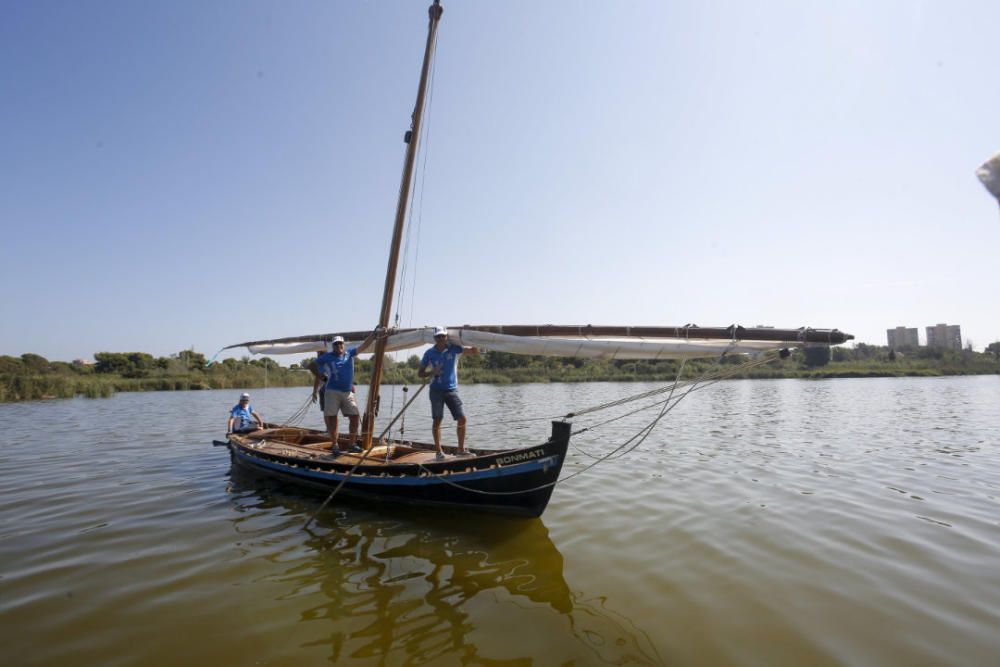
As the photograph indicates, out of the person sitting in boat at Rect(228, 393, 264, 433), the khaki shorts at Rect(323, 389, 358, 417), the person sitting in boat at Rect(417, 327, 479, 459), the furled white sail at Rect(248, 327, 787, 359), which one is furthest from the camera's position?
the person sitting in boat at Rect(228, 393, 264, 433)

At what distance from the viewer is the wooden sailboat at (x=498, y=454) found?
7172mm

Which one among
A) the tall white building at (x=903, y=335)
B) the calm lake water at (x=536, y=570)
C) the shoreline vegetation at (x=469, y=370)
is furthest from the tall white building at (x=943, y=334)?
the calm lake water at (x=536, y=570)

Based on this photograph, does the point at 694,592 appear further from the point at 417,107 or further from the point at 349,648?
the point at 417,107

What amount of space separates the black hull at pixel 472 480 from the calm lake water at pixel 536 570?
14.0 inches

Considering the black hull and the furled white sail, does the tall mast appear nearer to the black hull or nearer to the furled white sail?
the black hull

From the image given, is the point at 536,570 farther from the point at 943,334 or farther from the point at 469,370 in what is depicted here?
the point at 943,334

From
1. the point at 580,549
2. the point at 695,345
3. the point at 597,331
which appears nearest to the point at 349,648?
the point at 580,549

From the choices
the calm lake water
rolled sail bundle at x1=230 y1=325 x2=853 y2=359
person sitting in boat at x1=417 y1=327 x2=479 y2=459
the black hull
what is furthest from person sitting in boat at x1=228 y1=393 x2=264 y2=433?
rolled sail bundle at x1=230 y1=325 x2=853 y2=359

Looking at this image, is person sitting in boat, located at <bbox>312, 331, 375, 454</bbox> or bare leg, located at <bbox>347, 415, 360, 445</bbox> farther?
bare leg, located at <bbox>347, 415, 360, 445</bbox>

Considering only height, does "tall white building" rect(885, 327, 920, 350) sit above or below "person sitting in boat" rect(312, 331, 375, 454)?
above

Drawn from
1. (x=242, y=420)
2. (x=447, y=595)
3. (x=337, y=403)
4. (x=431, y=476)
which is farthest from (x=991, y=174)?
(x=242, y=420)

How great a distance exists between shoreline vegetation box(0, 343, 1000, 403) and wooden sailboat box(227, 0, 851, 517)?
28.6 m

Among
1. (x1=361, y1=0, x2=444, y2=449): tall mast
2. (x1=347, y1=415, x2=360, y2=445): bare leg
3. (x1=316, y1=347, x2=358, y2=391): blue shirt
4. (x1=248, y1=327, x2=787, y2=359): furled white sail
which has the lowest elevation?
(x1=347, y1=415, x2=360, y2=445): bare leg

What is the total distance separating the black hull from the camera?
7445mm
